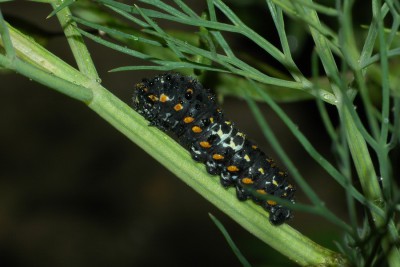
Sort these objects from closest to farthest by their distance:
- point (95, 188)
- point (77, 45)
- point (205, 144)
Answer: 1. point (77, 45)
2. point (205, 144)
3. point (95, 188)

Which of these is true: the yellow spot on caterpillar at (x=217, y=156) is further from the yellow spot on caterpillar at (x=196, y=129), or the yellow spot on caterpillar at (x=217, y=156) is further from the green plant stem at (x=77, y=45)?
the green plant stem at (x=77, y=45)

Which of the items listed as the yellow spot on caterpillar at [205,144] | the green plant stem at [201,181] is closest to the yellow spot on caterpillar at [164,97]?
the yellow spot on caterpillar at [205,144]

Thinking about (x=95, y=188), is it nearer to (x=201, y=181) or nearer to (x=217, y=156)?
(x=217, y=156)

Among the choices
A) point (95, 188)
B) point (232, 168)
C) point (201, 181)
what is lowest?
point (201, 181)

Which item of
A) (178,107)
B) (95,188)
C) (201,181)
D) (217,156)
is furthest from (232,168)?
(95,188)

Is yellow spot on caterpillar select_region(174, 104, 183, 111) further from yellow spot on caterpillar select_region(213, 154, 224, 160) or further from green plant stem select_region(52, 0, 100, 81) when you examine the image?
green plant stem select_region(52, 0, 100, 81)
